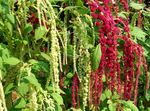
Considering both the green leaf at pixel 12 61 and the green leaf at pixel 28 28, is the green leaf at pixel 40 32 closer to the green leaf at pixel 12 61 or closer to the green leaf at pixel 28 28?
the green leaf at pixel 28 28

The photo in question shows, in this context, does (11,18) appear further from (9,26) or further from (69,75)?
(69,75)

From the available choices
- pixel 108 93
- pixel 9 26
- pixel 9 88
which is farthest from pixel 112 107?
pixel 9 26

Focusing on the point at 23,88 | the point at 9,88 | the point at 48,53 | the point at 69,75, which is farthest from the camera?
the point at 69,75

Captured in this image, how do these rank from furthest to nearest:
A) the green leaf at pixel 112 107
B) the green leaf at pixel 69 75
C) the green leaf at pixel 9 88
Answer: the green leaf at pixel 112 107 < the green leaf at pixel 69 75 < the green leaf at pixel 9 88

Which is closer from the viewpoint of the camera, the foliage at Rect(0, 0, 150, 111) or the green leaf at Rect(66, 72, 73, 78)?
the foliage at Rect(0, 0, 150, 111)

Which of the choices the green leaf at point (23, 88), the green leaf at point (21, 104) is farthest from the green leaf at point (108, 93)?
the green leaf at point (23, 88)

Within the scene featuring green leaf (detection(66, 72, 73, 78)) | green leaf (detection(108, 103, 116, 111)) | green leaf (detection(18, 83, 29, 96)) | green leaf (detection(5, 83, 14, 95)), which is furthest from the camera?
green leaf (detection(108, 103, 116, 111))

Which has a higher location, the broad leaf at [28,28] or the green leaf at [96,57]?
the broad leaf at [28,28]

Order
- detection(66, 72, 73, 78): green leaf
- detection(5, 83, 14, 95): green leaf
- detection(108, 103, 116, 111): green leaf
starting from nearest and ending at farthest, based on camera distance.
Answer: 1. detection(5, 83, 14, 95): green leaf
2. detection(66, 72, 73, 78): green leaf
3. detection(108, 103, 116, 111): green leaf

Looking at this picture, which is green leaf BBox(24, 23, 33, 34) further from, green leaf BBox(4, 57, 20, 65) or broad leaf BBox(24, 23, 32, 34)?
green leaf BBox(4, 57, 20, 65)

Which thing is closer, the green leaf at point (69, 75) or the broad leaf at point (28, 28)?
the broad leaf at point (28, 28)

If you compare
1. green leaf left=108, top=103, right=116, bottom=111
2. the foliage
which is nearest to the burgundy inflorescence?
the foliage

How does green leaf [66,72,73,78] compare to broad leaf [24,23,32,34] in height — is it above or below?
below

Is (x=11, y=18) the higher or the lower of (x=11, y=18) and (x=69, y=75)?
the higher
